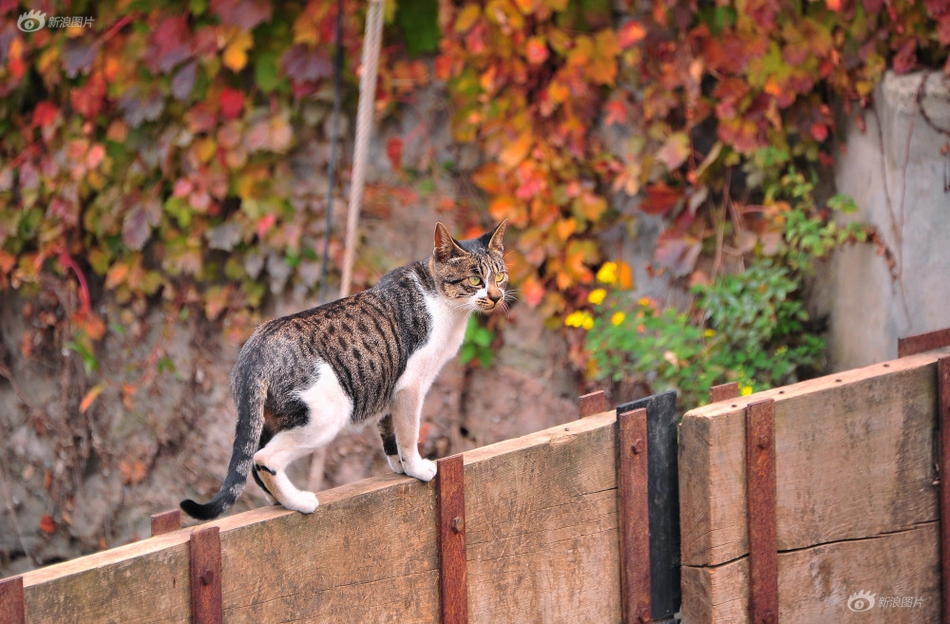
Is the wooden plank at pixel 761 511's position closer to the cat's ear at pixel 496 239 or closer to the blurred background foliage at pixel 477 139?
the cat's ear at pixel 496 239

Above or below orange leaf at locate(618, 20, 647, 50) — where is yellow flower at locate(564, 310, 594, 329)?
below

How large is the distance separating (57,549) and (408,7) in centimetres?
333

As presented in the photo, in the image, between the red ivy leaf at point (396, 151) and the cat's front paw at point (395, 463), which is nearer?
the cat's front paw at point (395, 463)

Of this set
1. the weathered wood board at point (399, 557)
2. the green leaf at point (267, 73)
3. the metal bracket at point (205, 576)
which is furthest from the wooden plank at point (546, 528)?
the green leaf at point (267, 73)

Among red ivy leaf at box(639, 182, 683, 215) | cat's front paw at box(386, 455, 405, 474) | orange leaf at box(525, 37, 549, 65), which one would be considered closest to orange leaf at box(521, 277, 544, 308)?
red ivy leaf at box(639, 182, 683, 215)

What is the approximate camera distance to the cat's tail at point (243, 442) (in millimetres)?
2051

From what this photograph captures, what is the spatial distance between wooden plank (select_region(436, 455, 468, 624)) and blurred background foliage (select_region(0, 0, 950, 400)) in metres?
1.65

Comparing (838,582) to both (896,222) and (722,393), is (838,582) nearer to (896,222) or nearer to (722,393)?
(722,393)

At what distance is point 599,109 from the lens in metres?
4.11

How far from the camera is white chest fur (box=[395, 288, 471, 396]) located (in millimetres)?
2416

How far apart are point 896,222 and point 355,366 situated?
207 centimetres

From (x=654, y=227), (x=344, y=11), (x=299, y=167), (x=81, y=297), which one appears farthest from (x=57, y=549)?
(x=654, y=227)

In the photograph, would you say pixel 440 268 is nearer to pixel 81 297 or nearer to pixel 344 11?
pixel 344 11

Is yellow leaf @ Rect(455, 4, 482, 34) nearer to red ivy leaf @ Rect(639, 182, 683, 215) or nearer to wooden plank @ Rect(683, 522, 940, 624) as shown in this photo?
red ivy leaf @ Rect(639, 182, 683, 215)
